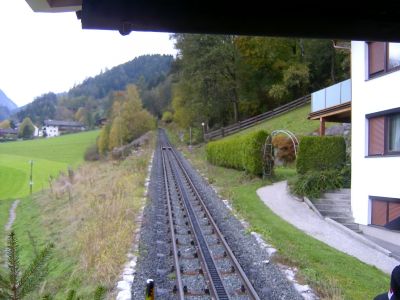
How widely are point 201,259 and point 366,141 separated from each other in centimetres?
1007

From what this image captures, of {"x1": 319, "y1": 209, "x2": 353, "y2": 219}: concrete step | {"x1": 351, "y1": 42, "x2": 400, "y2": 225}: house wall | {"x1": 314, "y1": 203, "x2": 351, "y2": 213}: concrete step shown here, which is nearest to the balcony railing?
{"x1": 351, "y1": 42, "x2": 400, "y2": 225}: house wall

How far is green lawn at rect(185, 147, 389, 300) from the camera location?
8688 mm

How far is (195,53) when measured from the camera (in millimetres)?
48594

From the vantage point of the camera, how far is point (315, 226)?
15.7 metres

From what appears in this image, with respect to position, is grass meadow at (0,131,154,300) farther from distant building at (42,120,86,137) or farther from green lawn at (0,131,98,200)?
distant building at (42,120,86,137)

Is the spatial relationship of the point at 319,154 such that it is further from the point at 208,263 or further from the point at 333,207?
the point at 208,263

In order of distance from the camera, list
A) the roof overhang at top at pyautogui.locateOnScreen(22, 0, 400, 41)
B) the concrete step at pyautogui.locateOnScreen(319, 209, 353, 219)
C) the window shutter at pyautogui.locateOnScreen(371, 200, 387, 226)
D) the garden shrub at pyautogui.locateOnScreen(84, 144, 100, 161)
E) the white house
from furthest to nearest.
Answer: the white house
the garden shrub at pyautogui.locateOnScreen(84, 144, 100, 161)
the concrete step at pyautogui.locateOnScreen(319, 209, 353, 219)
the window shutter at pyautogui.locateOnScreen(371, 200, 387, 226)
the roof overhang at top at pyautogui.locateOnScreen(22, 0, 400, 41)

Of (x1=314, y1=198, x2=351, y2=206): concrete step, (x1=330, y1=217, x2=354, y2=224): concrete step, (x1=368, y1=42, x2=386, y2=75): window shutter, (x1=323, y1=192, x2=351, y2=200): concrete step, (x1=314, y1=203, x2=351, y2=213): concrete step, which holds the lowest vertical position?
(x1=330, y1=217, x2=354, y2=224): concrete step

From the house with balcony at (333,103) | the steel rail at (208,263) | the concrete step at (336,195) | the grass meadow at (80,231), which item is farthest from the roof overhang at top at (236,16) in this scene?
the house with balcony at (333,103)

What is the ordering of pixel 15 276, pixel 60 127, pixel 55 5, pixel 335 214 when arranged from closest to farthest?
pixel 15 276, pixel 55 5, pixel 335 214, pixel 60 127

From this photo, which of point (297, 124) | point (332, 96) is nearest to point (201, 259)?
point (332, 96)

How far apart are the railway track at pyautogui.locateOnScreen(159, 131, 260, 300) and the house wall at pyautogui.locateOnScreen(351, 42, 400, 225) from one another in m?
6.12

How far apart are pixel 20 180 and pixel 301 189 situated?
138 ft

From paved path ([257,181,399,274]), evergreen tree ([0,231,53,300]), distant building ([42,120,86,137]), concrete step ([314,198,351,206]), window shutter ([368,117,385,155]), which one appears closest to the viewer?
evergreen tree ([0,231,53,300])
